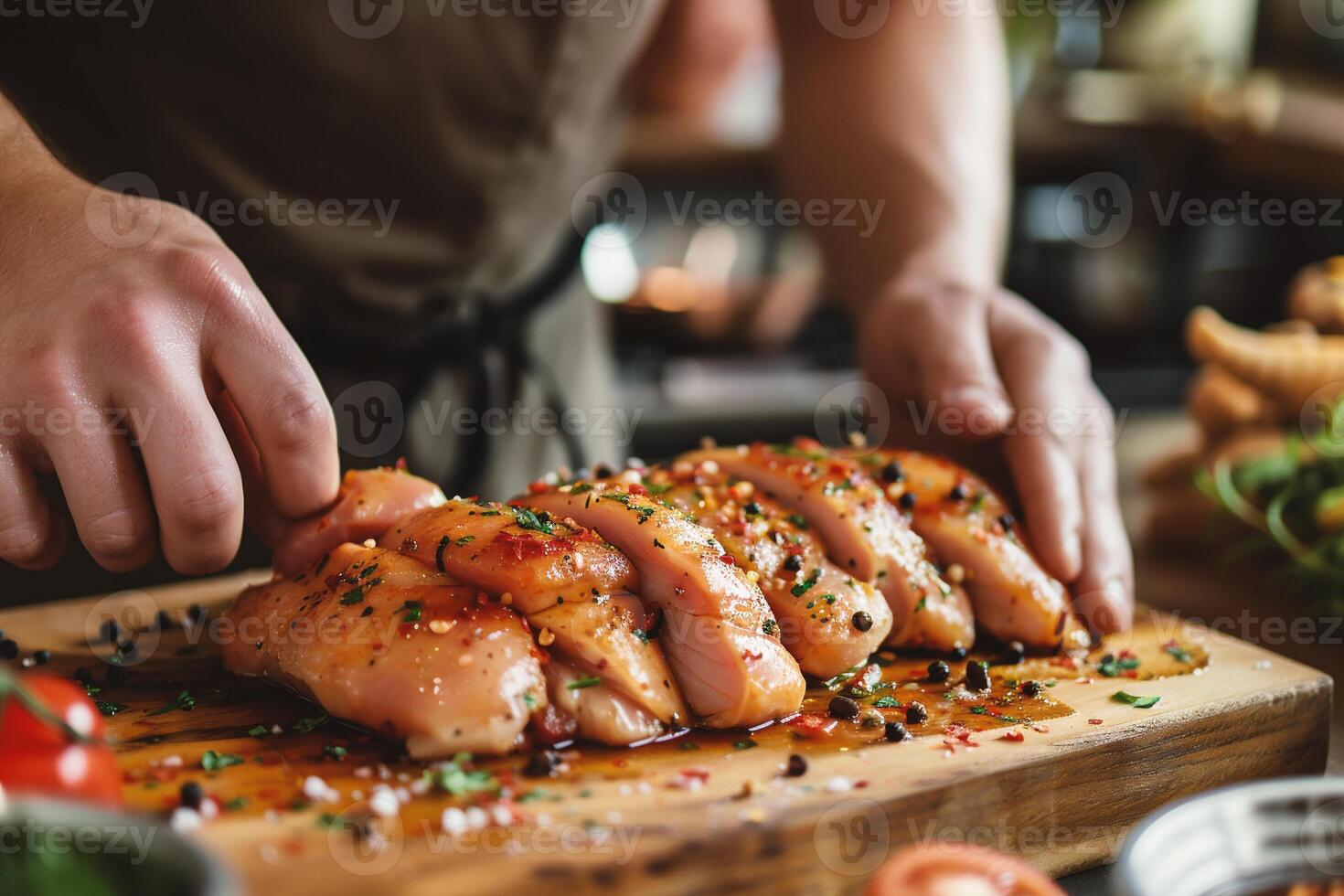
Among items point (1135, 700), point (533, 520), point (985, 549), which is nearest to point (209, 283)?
point (533, 520)

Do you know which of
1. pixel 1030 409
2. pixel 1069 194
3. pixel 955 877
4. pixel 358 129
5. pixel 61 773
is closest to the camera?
pixel 955 877

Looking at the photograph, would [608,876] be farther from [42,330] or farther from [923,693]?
[42,330]

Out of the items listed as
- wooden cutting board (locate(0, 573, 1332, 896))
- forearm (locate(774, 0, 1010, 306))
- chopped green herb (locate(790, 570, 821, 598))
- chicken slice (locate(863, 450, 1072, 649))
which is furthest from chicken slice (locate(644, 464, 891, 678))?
forearm (locate(774, 0, 1010, 306))

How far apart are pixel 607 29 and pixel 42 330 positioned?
1.66 metres

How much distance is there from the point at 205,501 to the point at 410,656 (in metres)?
0.40

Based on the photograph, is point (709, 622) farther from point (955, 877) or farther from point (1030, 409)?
point (1030, 409)

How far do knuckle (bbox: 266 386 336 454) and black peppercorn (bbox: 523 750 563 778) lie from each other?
62 centimetres

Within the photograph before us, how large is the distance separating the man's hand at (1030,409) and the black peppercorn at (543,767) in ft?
3.91

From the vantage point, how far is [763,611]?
170 cm

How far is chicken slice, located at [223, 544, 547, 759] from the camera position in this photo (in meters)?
1.50

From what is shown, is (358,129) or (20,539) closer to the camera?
(20,539)

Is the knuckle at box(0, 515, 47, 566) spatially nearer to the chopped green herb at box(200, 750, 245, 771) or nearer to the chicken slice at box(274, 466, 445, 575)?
the chicken slice at box(274, 466, 445, 575)

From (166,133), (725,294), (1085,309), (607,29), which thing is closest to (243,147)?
(166,133)

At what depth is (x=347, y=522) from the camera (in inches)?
73.2
